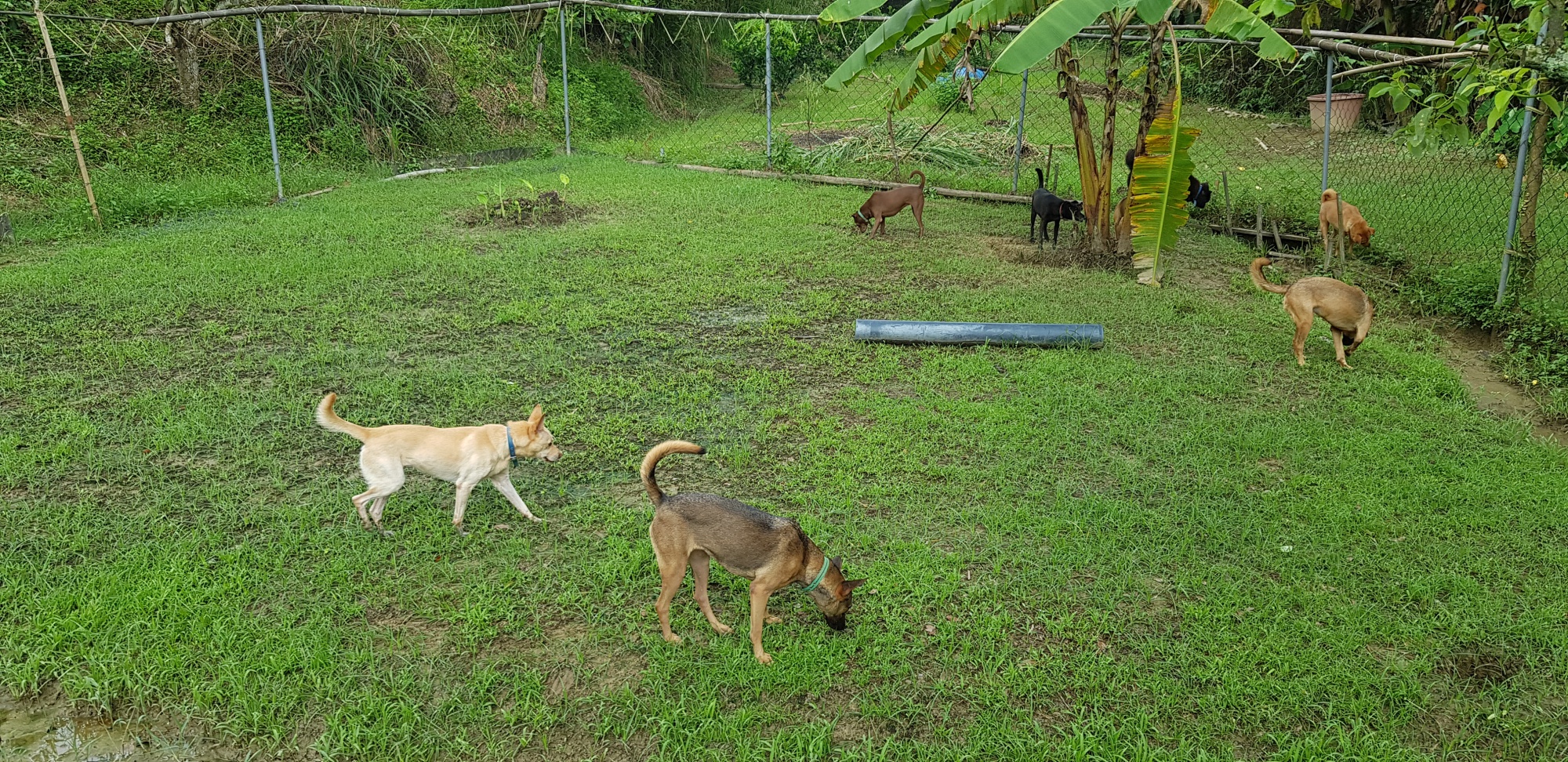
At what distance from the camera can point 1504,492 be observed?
456 centimetres

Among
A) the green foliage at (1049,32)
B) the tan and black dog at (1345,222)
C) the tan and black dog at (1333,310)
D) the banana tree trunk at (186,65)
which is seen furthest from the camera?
the banana tree trunk at (186,65)

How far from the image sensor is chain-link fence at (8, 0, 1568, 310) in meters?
9.95

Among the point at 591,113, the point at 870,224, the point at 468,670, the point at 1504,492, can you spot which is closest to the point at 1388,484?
the point at 1504,492

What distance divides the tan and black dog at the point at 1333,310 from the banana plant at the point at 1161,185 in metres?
1.58

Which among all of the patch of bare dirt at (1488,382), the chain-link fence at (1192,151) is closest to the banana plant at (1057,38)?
the chain-link fence at (1192,151)

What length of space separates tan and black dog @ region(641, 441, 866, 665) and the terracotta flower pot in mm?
13833

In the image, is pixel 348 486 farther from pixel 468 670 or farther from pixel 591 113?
pixel 591 113

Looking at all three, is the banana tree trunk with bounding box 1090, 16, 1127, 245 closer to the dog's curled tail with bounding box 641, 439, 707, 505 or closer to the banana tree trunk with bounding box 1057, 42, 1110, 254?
the banana tree trunk with bounding box 1057, 42, 1110, 254

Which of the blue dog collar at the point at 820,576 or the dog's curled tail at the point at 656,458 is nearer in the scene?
the dog's curled tail at the point at 656,458

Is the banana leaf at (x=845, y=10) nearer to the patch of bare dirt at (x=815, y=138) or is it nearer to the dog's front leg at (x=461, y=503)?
the dog's front leg at (x=461, y=503)

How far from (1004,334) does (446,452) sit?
4060mm

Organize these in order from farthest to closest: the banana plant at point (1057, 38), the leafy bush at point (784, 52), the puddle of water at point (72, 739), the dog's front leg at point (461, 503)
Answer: the leafy bush at point (784, 52)
the banana plant at point (1057, 38)
the dog's front leg at point (461, 503)
the puddle of water at point (72, 739)

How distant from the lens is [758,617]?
11.0ft

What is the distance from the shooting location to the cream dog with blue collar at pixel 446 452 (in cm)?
409
